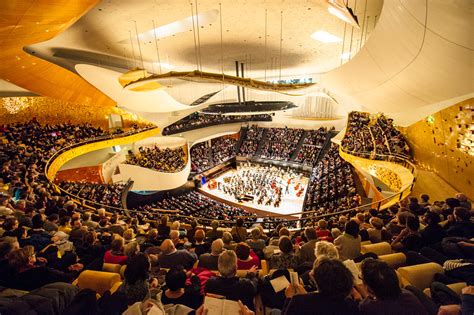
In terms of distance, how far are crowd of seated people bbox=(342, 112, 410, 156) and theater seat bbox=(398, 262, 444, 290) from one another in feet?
35.7

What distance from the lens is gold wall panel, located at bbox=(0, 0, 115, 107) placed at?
19.7 ft

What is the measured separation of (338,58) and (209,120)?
56.1 ft

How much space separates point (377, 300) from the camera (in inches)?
61.9

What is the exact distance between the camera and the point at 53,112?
16016mm

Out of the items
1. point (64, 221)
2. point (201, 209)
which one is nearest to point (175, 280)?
point (64, 221)

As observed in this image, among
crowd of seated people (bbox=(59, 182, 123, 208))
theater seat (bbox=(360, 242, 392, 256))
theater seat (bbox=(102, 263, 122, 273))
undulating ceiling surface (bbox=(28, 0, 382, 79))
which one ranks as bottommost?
crowd of seated people (bbox=(59, 182, 123, 208))

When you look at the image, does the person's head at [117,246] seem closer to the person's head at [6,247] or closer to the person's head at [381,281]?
the person's head at [6,247]

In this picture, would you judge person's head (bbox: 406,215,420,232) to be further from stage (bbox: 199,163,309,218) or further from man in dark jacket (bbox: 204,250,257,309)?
stage (bbox: 199,163,309,218)

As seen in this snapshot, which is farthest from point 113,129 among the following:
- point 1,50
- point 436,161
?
point 436,161

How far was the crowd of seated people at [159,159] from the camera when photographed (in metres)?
19.6

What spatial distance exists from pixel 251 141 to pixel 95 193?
20026 millimetres

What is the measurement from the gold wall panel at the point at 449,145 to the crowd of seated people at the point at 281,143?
607 inches

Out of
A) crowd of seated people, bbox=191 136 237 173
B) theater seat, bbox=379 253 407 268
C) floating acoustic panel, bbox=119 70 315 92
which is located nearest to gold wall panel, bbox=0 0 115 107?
floating acoustic panel, bbox=119 70 315 92

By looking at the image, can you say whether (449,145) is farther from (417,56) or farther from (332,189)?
(332,189)
